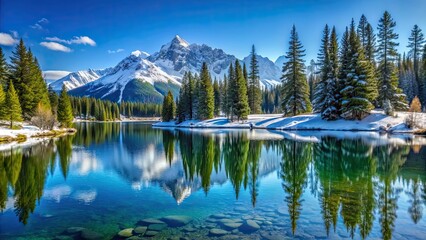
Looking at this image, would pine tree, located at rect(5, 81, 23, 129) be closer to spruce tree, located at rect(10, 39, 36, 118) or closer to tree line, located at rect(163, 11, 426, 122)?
spruce tree, located at rect(10, 39, 36, 118)

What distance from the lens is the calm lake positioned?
10109mm

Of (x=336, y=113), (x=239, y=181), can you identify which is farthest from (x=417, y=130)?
(x=239, y=181)

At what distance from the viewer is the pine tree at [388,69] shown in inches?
2149

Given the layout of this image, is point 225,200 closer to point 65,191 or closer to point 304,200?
point 304,200

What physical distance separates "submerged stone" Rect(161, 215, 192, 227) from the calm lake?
0.12ft

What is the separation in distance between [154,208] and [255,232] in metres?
5.15

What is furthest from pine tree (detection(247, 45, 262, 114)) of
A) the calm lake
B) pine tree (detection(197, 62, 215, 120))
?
the calm lake

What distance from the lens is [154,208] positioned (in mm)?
13023

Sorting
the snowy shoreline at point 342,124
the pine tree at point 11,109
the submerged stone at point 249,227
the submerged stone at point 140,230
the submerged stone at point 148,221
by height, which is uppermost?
the pine tree at point 11,109

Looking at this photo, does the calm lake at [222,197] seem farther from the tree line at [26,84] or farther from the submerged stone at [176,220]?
the tree line at [26,84]

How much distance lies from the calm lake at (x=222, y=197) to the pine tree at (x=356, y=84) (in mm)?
27574

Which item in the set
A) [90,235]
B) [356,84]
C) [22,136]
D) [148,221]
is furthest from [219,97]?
[90,235]

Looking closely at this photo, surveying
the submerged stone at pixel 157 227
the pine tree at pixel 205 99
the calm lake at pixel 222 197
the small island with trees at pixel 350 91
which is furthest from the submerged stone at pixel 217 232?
the pine tree at pixel 205 99

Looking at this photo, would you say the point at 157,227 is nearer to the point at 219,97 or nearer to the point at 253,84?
the point at 253,84
